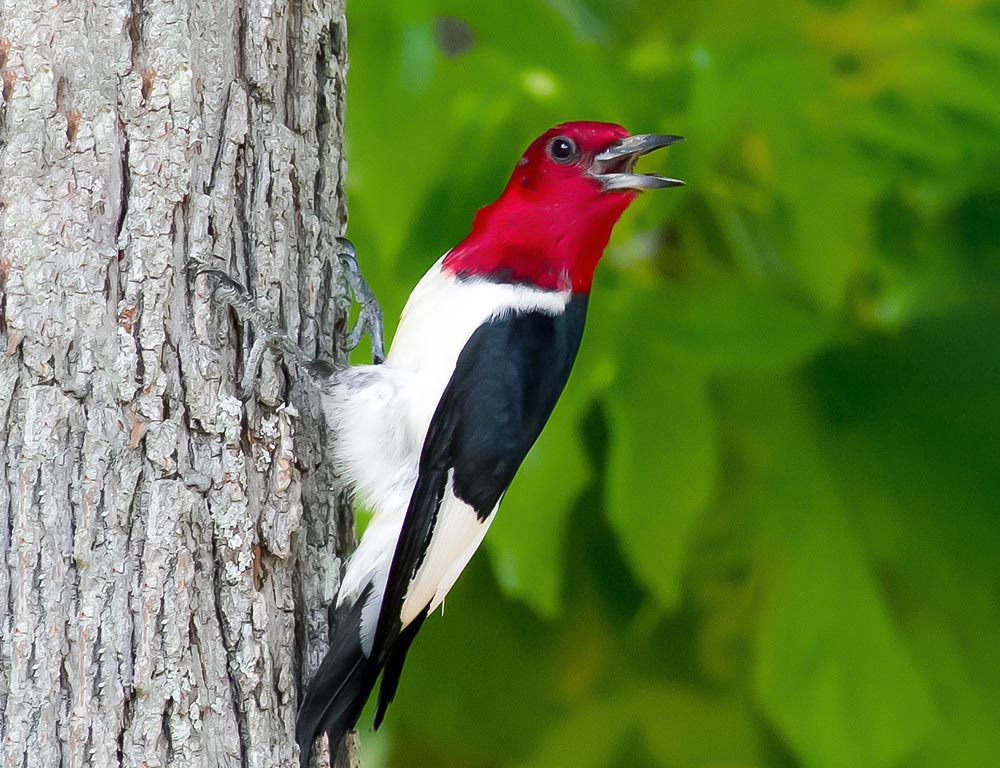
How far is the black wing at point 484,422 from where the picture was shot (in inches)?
79.4

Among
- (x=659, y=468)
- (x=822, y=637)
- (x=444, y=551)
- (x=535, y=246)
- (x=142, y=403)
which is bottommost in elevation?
(x=822, y=637)

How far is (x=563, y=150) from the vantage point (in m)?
2.26

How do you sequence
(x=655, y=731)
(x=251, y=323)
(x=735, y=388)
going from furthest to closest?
1. (x=655, y=731)
2. (x=735, y=388)
3. (x=251, y=323)

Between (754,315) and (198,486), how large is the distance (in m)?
→ 1.11

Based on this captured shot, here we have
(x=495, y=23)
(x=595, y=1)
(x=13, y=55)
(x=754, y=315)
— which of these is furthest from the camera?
(x=595, y=1)

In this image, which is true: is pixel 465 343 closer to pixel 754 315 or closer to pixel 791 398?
pixel 754 315

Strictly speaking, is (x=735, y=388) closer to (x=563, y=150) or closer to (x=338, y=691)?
(x=563, y=150)

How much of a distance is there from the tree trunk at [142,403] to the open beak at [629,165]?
2.09 ft

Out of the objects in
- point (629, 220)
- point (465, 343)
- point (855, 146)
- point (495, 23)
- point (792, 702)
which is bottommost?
point (792, 702)

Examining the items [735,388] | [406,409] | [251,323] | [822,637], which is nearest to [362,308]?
[406,409]

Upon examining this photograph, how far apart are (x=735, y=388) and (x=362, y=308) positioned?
2.57 feet

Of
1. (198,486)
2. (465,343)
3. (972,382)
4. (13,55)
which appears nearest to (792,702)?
(972,382)

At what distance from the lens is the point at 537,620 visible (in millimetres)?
2654

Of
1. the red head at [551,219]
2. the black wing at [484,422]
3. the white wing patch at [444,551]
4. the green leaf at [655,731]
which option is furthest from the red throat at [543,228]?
the green leaf at [655,731]
